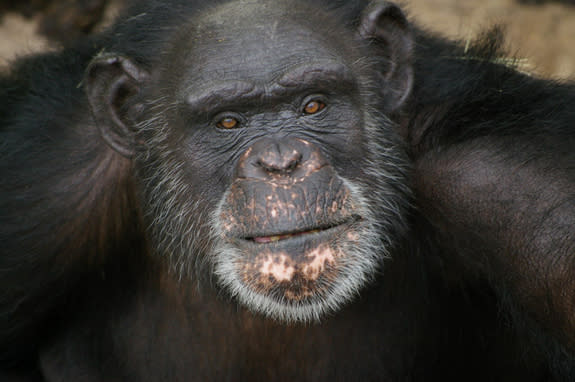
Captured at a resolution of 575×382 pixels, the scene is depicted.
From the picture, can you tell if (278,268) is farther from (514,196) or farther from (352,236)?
(514,196)

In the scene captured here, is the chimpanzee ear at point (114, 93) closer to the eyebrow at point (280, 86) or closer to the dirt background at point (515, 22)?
the eyebrow at point (280, 86)

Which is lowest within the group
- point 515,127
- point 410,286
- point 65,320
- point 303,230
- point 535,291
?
point 65,320

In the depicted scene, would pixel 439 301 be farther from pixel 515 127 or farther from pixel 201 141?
pixel 201 141

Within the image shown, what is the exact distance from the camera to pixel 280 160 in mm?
3783

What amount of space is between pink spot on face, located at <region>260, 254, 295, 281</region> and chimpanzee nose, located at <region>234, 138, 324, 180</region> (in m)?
0.38

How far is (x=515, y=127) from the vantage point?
4148 mm

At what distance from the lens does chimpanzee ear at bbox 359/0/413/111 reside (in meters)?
4.43

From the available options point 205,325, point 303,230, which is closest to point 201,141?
point 303,230

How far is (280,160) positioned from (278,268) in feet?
1.65

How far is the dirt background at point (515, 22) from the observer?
913cm

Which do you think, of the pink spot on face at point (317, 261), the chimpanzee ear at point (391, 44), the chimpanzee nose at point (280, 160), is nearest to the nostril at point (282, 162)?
the chimpanzee nose at point (280, 160)

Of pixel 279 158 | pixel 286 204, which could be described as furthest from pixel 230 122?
pixel 286 204

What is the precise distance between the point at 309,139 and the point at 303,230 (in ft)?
1.78

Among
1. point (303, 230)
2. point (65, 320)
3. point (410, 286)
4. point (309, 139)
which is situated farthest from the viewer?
point (65, 320)
